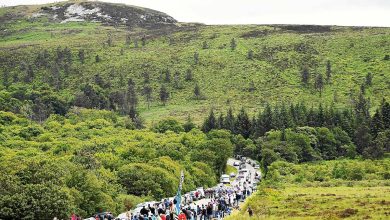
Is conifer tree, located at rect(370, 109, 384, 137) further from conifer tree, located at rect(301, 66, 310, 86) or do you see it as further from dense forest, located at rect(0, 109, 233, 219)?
conifer tree, located at rect(301, 66, 310, 86)

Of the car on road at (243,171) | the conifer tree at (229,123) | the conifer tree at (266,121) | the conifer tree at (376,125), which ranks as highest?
the conifer tree at (376,125)

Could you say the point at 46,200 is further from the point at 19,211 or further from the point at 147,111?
the point at 147,111

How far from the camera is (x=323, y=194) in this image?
222ft

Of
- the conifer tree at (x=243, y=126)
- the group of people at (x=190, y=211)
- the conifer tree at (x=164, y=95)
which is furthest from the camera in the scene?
the conifer tree at (x=164, y=95)

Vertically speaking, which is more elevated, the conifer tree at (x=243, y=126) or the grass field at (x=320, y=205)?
the grass field at (x=320, y=205)

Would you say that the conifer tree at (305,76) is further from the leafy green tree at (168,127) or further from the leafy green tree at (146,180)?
the leafy green tree at (146,180)

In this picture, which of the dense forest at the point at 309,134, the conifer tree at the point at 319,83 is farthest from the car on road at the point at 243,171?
the conifer tree at the point at 319,83

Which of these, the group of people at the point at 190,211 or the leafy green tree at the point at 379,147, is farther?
the leafy green tree at the point at 379,147

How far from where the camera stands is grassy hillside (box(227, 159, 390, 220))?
164ft

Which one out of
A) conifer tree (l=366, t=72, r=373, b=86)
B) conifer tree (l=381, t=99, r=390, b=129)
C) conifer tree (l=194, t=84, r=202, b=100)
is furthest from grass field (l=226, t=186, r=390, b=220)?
conifer tree (l=194, t=84, r=202, b=100)

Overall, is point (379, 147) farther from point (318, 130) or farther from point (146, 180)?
point (146, 180)

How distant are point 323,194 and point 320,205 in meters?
10.7

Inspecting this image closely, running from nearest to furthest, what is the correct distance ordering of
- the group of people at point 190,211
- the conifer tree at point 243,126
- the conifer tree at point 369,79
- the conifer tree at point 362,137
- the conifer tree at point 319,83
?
1. the group of people at point 190,211
2. the conifer tree at point 362,137
3. the conifer tree at point 243,126
4. the conifer tree at point 369,79
5. the conifer tree at point 319,83

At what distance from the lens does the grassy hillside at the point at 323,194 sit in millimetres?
50062
